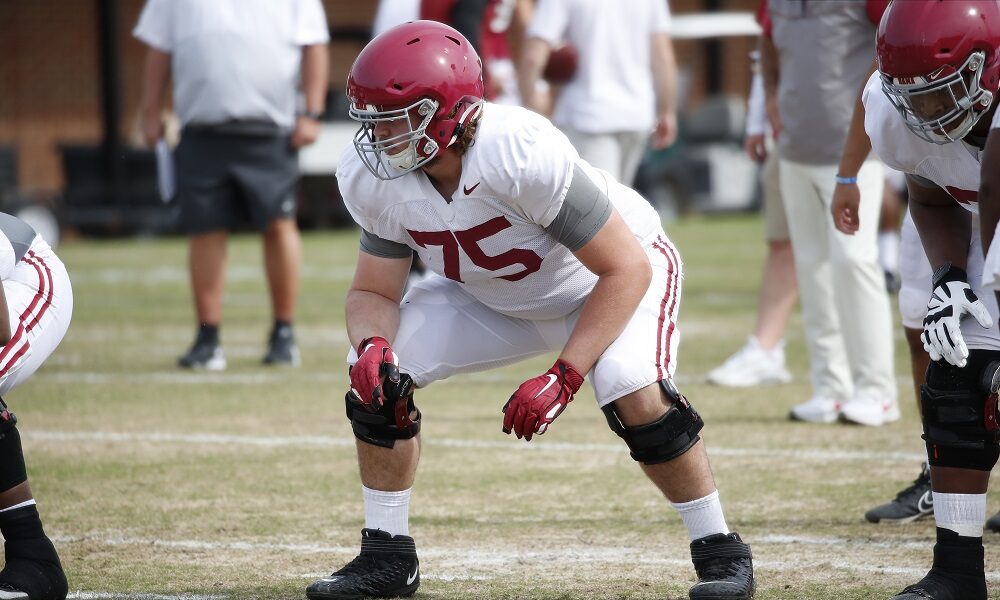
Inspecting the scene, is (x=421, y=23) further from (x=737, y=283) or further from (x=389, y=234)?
(x=737, y=283)

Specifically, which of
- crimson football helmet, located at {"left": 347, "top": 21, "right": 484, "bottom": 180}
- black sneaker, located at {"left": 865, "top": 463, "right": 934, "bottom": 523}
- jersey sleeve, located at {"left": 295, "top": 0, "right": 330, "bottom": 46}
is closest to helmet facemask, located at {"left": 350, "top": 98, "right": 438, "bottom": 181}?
crimson football helmet, located at {"left": 347, "top": 21, "right": 484, "bottom": 180}

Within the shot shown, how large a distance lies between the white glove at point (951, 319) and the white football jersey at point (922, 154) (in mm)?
210

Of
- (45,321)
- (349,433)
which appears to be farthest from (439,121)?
(349,433)

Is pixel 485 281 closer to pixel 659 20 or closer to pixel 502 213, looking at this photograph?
pixel 502 213

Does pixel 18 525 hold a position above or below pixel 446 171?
below

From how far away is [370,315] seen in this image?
3979 mm

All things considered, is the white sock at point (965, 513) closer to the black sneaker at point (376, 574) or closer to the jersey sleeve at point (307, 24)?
the black sneaker at point (376, 574)

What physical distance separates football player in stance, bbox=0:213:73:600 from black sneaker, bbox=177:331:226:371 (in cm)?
358

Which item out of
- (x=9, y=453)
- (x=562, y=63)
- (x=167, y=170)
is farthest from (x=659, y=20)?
(x=9, y=453)

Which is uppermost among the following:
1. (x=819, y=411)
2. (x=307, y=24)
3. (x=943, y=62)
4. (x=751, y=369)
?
(x=943, y=62)

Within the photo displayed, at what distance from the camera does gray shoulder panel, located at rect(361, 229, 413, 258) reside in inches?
157

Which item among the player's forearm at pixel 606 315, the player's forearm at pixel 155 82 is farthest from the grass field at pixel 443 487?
the player's forearm at pixel 155 82

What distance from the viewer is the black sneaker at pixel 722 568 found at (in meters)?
3.54

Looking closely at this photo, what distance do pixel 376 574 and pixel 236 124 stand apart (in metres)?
4.29
